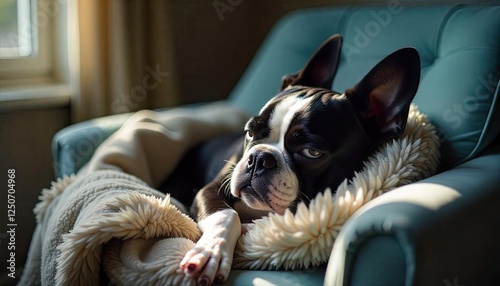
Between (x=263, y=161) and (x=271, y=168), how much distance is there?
0.9 inches

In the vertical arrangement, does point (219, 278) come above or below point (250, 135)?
below

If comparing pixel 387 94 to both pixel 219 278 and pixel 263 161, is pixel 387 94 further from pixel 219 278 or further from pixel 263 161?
pixel 219 278

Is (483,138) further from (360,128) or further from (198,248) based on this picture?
(198,248)

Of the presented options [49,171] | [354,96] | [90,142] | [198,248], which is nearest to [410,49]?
[354,96]

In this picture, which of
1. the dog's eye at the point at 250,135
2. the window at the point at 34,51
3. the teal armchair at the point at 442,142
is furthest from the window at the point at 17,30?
the dog's eye at the point at 250,135

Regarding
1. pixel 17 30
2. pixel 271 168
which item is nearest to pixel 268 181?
pixel 271 168

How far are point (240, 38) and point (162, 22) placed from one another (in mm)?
545

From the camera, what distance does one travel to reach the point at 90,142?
192 cm

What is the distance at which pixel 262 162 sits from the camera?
4.59 ft

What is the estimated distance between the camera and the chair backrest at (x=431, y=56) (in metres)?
1.53

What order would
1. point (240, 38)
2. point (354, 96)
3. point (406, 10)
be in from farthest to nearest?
point (240, 38)
point (406, 10)
point (354, 96)

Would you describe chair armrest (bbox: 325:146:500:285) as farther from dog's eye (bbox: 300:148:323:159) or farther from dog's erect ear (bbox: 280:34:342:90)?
dog's erect ear (bbox: 280:34:342:90)

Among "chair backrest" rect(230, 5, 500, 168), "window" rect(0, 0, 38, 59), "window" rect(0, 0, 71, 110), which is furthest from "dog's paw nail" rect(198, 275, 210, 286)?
"window" rect(0, 0, 38, 59)

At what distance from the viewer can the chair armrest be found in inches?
41.8
